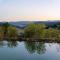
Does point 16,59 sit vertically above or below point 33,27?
below

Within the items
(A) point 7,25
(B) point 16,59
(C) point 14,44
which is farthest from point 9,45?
(B) point 16,59

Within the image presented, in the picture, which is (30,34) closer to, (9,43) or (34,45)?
(34,45)

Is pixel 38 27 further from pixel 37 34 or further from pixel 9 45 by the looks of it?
pixel 9 45

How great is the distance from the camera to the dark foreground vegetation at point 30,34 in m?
3.65

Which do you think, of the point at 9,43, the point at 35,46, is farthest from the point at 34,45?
the point at 9,43

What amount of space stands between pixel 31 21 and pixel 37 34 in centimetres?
49

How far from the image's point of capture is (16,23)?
322cm

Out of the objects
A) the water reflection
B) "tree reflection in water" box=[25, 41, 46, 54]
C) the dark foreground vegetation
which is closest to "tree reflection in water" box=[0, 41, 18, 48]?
the water reflection

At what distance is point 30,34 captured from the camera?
12.5 ft

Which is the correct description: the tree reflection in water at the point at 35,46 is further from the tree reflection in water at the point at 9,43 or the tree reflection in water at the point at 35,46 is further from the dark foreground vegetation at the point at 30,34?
the tree reflection in water at the point at 9,43

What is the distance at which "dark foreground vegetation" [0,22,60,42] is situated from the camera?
365 centimetres

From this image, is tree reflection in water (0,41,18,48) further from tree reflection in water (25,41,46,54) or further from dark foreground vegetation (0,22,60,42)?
tree reflection in water (25,41,46,54)

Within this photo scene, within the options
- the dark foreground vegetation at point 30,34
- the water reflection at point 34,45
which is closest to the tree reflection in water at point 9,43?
the water reflection at point 34,45

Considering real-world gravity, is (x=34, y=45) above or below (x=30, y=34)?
Result: below
